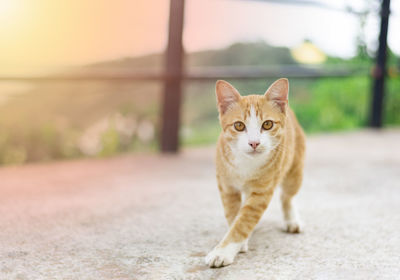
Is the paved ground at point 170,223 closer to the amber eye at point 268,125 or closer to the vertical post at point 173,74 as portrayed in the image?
the vertical post at point 173,74

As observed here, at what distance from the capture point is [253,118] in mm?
1670

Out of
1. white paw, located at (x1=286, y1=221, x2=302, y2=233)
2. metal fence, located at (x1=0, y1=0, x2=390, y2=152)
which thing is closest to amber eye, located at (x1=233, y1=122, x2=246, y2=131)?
white paw, located at (x1=286, y1=221, x2=302, y2=233)

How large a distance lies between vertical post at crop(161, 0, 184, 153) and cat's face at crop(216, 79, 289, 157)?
167 cm

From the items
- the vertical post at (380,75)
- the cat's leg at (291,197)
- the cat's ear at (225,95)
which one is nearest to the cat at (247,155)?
the cat's ear at (225,95)

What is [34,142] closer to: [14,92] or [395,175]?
[14,92]

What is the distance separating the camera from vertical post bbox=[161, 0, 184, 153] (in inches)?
133

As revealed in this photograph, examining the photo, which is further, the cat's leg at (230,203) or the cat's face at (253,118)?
the cat's leg at (230,203)

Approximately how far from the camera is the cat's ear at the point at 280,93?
1.72 m

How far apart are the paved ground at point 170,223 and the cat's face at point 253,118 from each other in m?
0.38

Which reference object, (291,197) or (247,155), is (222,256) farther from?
(291,197)

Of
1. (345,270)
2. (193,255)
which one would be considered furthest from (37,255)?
(345,270)

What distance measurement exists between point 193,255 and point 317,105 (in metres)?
3.32

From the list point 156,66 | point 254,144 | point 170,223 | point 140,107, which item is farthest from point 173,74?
point 254,144

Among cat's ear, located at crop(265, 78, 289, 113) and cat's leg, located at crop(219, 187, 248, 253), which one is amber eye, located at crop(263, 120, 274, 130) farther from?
cat's leg, located at crop(219, 187, 248, 253)
